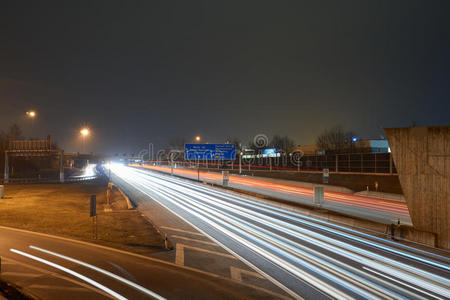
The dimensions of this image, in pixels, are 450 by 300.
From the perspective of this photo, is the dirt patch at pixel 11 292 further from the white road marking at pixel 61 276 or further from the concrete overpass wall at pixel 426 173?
the concrete overpass wall at pixel 426 173

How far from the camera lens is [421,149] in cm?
1260

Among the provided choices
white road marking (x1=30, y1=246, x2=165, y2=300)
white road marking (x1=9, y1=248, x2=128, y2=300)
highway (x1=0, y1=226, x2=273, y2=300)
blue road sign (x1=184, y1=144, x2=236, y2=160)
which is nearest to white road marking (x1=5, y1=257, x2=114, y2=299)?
highway (x1=0, y1=226, x2=273, y2=300)

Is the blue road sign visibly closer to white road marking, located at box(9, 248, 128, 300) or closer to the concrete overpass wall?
the concrete overpass wall

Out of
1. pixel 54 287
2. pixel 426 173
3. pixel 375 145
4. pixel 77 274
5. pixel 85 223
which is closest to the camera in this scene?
pixel 54 287

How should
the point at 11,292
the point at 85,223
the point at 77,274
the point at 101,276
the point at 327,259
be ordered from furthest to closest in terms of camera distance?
the point at 85,223
the point at 327,259
the point at 77,274
the point at 101,276
the point at 11,292

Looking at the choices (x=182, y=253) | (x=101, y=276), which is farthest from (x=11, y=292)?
(x=182, y=253)

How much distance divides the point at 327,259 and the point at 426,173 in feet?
19.9

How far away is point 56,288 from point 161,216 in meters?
11.0

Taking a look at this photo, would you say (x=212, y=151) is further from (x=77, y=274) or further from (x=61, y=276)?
(x=61, y=276)

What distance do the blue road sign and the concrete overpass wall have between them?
33689mm

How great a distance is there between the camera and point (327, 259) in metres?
9.96

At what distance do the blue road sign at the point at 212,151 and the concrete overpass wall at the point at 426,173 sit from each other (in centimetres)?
3369

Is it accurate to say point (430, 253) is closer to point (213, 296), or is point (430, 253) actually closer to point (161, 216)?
point (213, 296)

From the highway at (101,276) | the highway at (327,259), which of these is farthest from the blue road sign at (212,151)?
the highway at (101,276)
